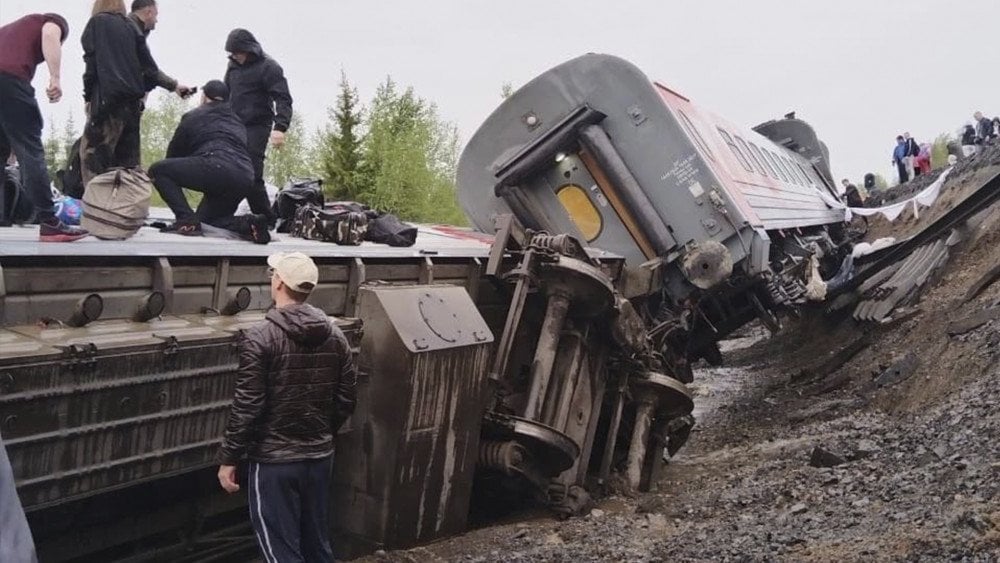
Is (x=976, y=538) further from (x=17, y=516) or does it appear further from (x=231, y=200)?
(x=231, y=200)

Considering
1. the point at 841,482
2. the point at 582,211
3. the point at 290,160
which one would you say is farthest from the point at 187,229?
the point at 290,160

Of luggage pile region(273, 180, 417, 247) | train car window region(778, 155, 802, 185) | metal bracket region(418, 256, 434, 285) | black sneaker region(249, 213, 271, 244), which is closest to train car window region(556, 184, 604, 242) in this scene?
luggage pile region(273, 180, 417, 247)

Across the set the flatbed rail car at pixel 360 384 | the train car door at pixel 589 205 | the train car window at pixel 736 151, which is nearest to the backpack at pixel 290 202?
the flatbed rail car at pixel 360 384

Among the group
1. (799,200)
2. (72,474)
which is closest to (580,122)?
(72,474)

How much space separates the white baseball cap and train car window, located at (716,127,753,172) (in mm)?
8219

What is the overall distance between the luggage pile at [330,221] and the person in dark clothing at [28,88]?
1.39m

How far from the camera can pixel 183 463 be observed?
3332 mm

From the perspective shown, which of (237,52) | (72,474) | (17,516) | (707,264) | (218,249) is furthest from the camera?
(707,264)

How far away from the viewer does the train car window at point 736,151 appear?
419 inches

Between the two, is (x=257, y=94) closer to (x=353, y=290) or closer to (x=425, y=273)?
(x=425, y=273)

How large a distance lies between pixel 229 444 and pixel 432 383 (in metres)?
1.50

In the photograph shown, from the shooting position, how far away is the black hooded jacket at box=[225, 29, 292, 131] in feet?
18.2

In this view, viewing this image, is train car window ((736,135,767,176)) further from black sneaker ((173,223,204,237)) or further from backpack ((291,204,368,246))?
black sneaker ((173,223,204,237))

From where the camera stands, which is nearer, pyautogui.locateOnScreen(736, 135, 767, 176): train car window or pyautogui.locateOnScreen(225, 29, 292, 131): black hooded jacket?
pyautogui.locateOnScreen(225, 29, 292, 131): black hooded jacket
